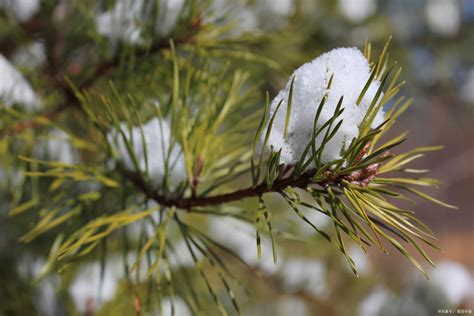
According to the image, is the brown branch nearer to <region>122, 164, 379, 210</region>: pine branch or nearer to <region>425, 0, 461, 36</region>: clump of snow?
<region>122, 164, 379, 210</region>: pine branch

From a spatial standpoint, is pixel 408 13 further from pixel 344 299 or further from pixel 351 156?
pixel 351 156

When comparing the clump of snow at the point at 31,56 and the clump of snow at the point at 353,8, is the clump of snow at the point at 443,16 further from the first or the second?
the clump of snow at the point at 31,56

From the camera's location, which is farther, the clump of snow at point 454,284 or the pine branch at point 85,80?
the clump of snow at point 454,284

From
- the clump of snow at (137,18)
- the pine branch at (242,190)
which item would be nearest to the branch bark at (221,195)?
the pine branch at (242,190)

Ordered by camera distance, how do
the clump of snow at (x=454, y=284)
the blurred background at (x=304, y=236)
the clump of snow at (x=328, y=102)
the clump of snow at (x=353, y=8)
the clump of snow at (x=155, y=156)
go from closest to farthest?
the clump of snow at (x=328, y=102), the clump of snow at (x=155, y=156), the blurred background at (x=304, y=236), the clump of snow at (x=454, y=284), the clump of snow at (x=353, y=8)

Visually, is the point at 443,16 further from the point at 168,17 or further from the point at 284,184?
the point at 284,184

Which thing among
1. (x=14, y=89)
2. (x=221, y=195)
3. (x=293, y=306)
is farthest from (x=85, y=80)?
(x=293, y=306)

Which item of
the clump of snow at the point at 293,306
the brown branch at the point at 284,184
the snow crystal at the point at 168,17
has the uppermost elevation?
the snow crystal at the point at 168,17
